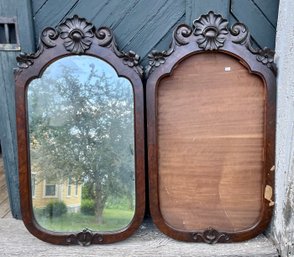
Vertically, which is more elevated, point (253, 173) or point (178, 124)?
point (178, 124)

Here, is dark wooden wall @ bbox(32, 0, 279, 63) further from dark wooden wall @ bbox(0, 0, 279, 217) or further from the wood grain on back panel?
the wood grain on back panel

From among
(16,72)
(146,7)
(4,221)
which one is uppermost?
(146,7)

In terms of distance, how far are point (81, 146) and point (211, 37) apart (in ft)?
1.55

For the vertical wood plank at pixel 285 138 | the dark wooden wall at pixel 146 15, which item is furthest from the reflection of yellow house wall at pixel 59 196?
the vertical wood plank at pixel 285 138

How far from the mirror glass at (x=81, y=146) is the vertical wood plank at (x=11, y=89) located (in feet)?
0.44

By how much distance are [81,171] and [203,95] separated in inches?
16.2

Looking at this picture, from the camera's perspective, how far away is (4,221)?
40.1 inches

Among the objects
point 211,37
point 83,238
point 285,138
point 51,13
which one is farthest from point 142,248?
point 51,13

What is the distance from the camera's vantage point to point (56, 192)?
2.92ft

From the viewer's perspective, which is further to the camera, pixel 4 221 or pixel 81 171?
pixel 4 221

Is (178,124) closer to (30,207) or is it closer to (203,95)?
(203,95)

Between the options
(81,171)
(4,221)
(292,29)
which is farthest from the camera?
(4,221)

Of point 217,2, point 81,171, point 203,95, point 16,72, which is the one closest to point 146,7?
point 217,2

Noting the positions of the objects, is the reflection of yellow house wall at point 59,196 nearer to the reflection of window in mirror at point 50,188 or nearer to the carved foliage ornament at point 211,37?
the reflection of window in mirror at point 50,188
